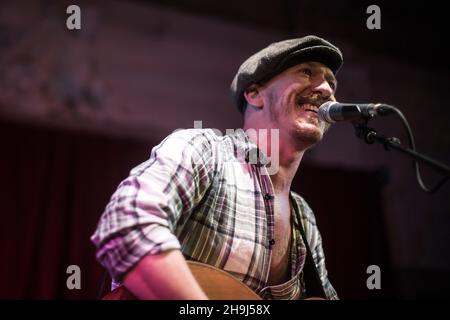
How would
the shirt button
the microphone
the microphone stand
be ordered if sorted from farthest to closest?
the shirt button → the microphone → the microphone stand

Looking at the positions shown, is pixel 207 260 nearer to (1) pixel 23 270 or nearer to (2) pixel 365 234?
(1) pixel 23 270

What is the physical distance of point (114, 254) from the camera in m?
1.24

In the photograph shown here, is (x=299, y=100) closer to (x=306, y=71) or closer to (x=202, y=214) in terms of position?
(x=306, y=71)

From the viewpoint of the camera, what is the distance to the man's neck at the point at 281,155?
1.95 metres

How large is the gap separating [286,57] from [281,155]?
403 mm

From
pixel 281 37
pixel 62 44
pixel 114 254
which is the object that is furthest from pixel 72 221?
pixel 281 37

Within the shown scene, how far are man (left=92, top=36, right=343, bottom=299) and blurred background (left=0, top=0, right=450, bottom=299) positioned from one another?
177 centimetres

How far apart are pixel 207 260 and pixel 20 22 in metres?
3.17

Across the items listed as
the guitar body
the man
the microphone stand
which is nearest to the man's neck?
the man

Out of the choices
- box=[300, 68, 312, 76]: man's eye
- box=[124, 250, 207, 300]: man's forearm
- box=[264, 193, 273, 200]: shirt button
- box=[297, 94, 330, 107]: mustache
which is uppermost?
box=[300, 68, 312, 76]: man's eye

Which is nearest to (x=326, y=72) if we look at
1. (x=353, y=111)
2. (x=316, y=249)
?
(x=353, y=111)

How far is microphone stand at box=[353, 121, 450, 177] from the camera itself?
54.3 inches

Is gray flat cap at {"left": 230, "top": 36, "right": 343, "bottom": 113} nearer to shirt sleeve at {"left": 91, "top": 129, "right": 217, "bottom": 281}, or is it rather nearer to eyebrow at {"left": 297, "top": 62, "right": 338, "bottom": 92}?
eyebrow at {"left": 297, "top": 62, "right": 338, "bottom": 92}

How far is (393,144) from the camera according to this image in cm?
150
